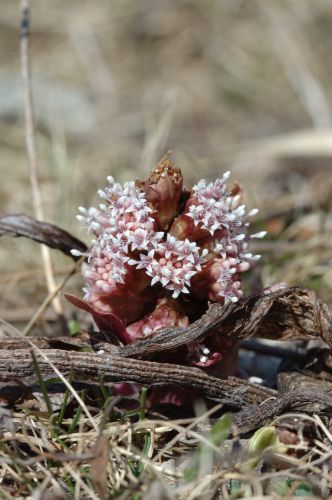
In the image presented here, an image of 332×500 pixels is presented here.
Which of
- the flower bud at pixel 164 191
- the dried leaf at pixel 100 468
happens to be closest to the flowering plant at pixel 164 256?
the flower bud at pixel 164 191

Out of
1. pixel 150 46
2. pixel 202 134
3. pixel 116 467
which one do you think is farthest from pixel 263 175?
pixel 116 467

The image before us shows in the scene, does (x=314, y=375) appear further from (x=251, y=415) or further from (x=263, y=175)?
(x=263, y=175)

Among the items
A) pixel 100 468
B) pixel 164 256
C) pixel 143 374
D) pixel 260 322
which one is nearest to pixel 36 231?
pixel 164 256

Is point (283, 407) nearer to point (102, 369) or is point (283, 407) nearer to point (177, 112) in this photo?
point (102, 369)

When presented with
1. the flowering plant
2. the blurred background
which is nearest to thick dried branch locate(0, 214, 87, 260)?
the flowering plant

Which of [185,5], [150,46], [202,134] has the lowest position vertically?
→ [202,134]

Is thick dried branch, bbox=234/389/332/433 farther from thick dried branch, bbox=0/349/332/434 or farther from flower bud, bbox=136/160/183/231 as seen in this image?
flower bud, bbox=136/160/183/231
